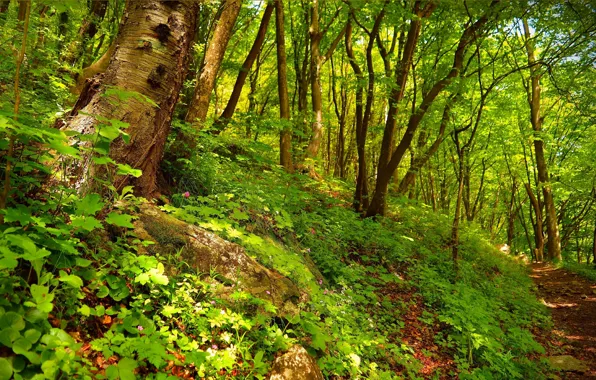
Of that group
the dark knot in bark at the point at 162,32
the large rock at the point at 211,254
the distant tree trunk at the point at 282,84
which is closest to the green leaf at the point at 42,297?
the large rock at the point at 211,254

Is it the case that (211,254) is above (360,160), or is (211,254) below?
below

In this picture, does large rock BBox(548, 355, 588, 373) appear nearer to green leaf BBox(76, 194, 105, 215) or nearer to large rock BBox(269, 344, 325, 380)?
large rock BBox(269, 344, 325, 380)

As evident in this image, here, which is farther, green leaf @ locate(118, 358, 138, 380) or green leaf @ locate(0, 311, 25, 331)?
green leaf @ locate(118, 358, 138, 380)

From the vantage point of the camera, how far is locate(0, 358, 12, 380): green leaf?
1317mm

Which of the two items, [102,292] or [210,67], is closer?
[102,292]

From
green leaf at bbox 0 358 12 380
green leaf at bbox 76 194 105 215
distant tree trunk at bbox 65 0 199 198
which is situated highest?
distant tree trunk at bbox 65 0 199 198

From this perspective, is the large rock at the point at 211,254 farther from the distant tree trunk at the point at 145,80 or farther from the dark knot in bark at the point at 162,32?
the dark knot in bark at the point at 162,32

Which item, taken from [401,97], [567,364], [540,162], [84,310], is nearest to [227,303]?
[84,310]

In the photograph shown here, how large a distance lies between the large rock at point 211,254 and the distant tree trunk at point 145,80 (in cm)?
48

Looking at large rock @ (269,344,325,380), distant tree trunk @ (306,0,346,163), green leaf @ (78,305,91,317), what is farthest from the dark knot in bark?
distant tree trunk @ (306,0,346,163)

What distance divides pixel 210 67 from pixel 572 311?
10223 mm

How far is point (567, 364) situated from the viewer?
5.49 meters

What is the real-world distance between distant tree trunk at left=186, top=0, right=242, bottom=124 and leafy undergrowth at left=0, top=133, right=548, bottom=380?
34.8 inches

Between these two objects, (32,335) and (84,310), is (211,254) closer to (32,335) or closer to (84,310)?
(84,310)
